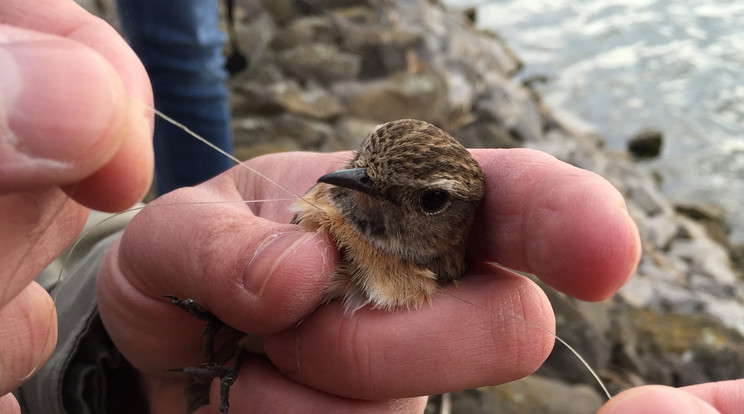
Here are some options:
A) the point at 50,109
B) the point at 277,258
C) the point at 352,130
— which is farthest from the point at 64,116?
the point at 352,130

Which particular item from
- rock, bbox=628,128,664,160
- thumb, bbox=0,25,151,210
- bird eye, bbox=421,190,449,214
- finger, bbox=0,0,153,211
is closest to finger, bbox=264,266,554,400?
bird eye, bbox=421,190,449,214

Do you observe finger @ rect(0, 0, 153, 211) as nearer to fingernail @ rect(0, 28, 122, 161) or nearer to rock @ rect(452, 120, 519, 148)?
fingernail @ rect(0, 28, 122, 161)

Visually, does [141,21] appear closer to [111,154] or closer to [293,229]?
[293,229]

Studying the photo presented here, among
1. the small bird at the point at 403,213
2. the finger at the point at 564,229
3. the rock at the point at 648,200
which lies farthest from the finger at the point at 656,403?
the rock at the point at 648,200

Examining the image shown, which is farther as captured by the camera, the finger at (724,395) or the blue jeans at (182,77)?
the blue jeans at (182,77)

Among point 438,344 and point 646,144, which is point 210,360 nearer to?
point 438,344

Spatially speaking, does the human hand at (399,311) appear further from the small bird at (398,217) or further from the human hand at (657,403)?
the human hand at (657,403)
